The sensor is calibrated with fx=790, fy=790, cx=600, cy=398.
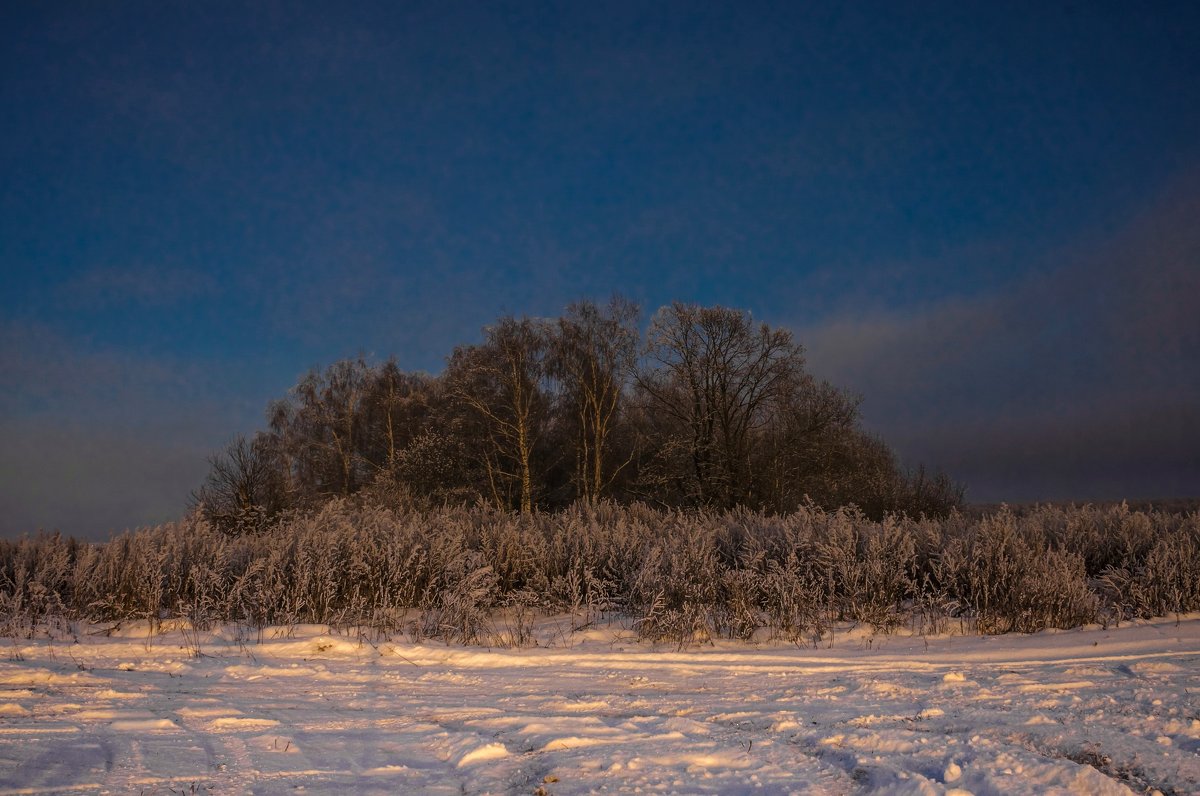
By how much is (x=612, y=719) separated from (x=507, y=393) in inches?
960

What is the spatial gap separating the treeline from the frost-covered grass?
588 inches

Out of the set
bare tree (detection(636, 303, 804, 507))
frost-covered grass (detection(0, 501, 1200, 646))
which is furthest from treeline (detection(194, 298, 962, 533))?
frost-covered grass (detection(0, 501, 1200, 646))

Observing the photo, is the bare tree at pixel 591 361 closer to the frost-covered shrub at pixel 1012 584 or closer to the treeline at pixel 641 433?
the treeline at pixel 641 433

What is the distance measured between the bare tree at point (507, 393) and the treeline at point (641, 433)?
2.4 inches

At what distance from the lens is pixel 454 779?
370 centimetres

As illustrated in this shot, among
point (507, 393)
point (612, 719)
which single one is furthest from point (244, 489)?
point (612, 719)

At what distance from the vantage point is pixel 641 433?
3161cm

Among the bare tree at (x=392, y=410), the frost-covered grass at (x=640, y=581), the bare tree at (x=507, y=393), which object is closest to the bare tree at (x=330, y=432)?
the bare tree at (x=392, y=410)

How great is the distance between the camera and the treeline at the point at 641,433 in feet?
89.2

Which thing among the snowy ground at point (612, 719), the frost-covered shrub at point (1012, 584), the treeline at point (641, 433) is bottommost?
the snowy ground at point (612, 719)

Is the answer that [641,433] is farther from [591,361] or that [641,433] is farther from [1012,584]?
[1012,584]

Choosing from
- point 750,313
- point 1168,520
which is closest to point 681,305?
point 750,313

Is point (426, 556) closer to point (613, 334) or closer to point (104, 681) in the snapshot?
point (104, 681)

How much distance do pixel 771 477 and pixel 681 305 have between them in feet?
23.2
